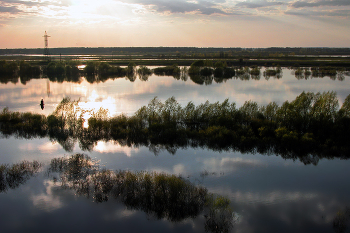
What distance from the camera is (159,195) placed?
10.5 metres

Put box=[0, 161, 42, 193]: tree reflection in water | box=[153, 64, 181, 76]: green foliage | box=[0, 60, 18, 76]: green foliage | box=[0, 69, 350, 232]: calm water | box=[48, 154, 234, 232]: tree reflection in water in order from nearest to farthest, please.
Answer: box=[0, 69, 350, 232]: calm water
box=[48, 154, 234, 232]: tree reflection in water
box=[0, 161, 42, 193]: tree reflection in water
box=[0, 60, 18, 76]: green foliage
box=[153, 64, 181, 76]: green foliage

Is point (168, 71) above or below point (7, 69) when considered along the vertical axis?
below

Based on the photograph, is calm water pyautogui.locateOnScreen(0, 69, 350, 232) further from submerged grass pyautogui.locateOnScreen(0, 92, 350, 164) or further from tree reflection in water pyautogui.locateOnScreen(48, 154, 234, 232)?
submerged grass pyautogui.locateOnScreen(0, 92, 350, 164)

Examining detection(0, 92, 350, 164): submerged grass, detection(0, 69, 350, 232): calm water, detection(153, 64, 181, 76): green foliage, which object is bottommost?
detection(0, 69, 350, 232): calm water

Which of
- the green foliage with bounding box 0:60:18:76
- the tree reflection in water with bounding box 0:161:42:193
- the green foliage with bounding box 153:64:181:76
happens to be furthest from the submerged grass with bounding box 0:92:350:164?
the green foliage with bounding box 0:60:18:76

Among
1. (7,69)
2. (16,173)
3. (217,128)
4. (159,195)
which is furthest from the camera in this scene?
(7,69)

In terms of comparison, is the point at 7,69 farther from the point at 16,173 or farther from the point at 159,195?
Answer: the point at 159,195

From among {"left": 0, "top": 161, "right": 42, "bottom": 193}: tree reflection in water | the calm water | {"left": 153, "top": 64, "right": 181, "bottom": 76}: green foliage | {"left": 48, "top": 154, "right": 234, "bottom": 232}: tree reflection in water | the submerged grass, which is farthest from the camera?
{"left": 153, "top": 64, "right": 181, "bottom": 76}: green foliage

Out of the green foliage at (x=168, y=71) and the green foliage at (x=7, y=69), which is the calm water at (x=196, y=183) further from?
the green foliage at (x=7, y=69)

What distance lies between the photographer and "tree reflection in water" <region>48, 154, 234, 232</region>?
9891 millimetres

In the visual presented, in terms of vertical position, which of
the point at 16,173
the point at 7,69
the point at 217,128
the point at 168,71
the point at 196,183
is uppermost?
the point at 7,69

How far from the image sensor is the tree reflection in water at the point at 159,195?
32.4 ft

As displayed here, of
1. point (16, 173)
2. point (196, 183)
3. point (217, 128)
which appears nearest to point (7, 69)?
point (16, 173)

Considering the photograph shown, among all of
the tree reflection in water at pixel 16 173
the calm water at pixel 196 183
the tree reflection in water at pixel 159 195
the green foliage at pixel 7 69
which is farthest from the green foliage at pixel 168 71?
the tree reflection in water at pixel 159 195
